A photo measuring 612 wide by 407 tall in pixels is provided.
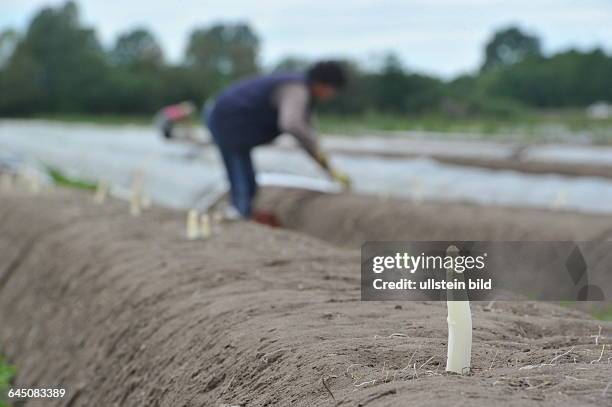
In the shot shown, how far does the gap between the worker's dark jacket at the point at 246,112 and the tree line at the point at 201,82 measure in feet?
112

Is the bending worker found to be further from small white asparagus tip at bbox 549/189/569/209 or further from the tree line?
the tree line

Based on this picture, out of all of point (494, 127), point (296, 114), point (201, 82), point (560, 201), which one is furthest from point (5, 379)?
point (201, 82)

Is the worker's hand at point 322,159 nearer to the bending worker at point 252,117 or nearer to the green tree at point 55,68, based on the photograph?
the bending worker at point 252,117

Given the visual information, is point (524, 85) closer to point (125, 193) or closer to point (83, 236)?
point (125, 193)

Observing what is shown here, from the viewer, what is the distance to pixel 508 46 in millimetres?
74062

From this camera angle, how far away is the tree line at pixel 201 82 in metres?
45.9

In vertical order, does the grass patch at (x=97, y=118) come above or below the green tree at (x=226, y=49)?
below

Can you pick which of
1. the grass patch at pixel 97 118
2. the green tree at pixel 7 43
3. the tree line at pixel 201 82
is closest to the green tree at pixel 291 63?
the tree line at pixel 201 82

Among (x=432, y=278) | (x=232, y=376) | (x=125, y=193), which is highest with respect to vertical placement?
(x=432, y=278)

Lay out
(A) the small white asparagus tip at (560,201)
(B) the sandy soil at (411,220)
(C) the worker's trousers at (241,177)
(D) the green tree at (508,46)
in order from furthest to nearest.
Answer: (D) the green tree at (508,46)
(A) the small white asparagus tip at (560,201)
(C) the worker's trousers at (241,177)
(B) the sandy soil at (411,220)

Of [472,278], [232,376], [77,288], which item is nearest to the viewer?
[472,278]

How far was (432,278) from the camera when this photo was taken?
10.4 ft

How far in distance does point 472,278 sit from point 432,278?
1.65ft

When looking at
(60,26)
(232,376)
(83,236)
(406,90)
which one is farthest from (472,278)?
(60,26)
